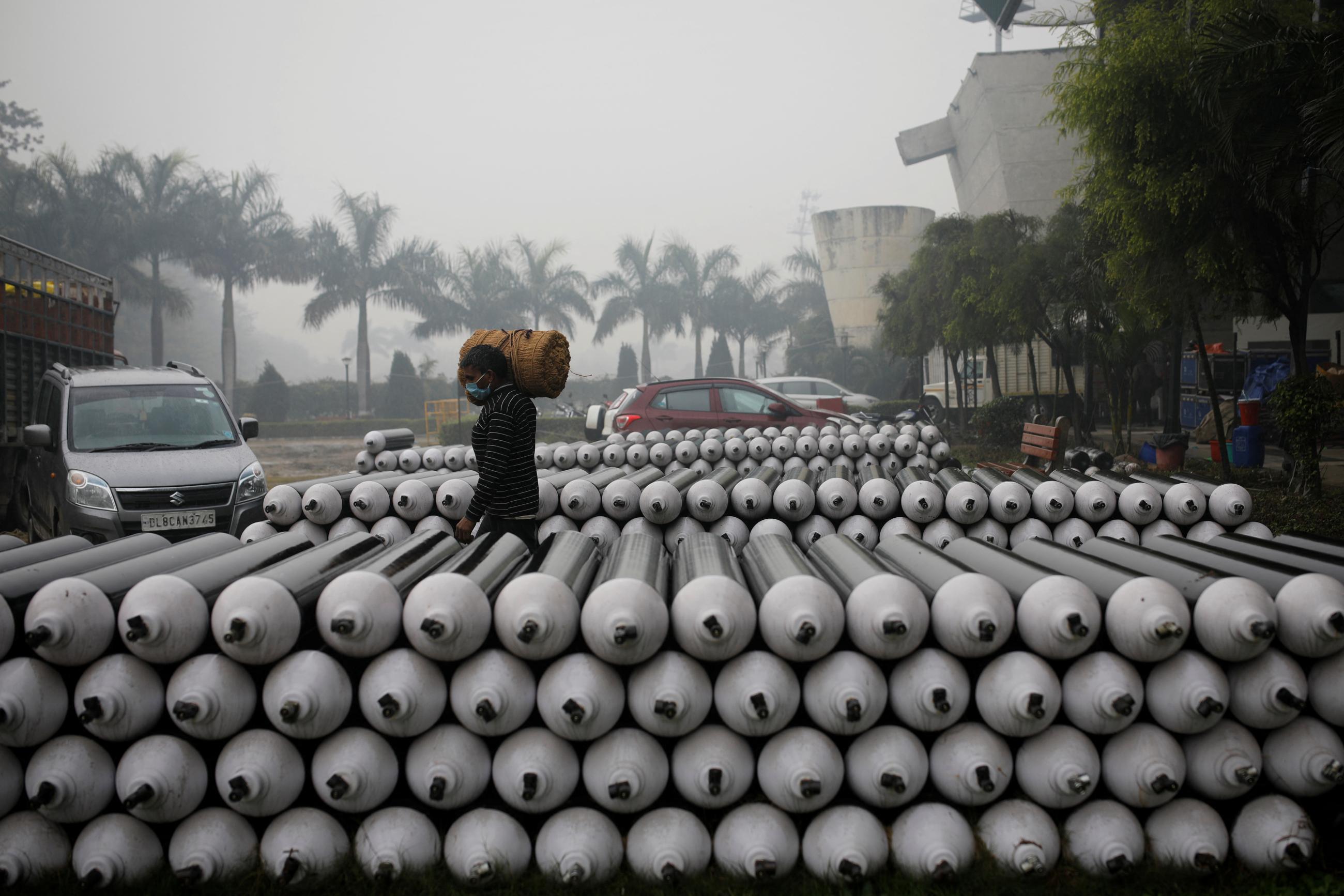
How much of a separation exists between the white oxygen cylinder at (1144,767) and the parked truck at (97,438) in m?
8.23

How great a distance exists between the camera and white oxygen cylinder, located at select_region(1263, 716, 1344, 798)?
2969 millimetres

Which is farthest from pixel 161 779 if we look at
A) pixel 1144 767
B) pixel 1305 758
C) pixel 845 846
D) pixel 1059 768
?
pixel 1305 758

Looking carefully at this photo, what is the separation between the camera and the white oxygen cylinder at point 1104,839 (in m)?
2.91

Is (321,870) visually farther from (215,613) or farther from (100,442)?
(100,442)

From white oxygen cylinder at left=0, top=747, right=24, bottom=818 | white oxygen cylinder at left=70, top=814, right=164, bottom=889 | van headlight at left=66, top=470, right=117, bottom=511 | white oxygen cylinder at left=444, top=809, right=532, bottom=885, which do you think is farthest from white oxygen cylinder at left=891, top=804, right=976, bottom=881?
van headlight at left=66, top=470, right=117, bottom=511

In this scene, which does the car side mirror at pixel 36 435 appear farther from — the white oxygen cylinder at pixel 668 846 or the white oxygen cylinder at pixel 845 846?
the white oxygen cylinder at pixel 845 846

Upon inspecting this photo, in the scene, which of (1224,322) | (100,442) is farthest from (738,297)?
(100,442)

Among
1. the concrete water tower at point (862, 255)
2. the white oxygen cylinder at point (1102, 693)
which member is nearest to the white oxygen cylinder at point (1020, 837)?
the white oxygen cylinder at point (1102, 693)

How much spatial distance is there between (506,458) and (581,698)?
2.45 metres

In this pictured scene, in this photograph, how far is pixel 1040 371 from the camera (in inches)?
1368

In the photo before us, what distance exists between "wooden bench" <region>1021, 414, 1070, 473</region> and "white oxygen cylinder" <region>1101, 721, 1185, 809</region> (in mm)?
7347

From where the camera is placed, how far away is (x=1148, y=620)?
292 centimetres

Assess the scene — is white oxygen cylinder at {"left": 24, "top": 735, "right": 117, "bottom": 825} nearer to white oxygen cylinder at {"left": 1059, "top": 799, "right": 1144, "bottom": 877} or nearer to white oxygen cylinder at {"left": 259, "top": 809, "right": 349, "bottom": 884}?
white oxygen cylinder at {"left": 259, "top": 809, "right": 349, "bottom": 884}

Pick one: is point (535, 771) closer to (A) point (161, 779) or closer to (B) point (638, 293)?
(A) point (161, 779)
